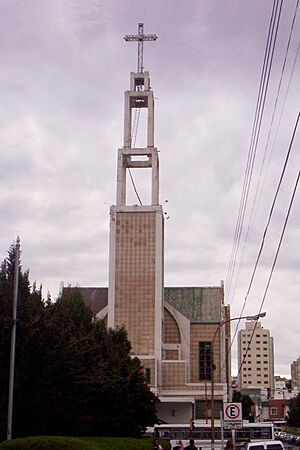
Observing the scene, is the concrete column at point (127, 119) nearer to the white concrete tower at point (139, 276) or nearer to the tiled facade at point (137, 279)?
the white concrete tower at point (139, 276)

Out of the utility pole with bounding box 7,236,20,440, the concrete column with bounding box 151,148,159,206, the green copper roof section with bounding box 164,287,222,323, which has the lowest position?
the utility pole with bounding box 7,236,20,440

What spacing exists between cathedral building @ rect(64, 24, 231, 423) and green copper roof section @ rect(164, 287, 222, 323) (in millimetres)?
3540

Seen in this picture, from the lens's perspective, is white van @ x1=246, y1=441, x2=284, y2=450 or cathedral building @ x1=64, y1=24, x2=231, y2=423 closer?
white van @ x1=246, y1=441, x2=284, y2=450

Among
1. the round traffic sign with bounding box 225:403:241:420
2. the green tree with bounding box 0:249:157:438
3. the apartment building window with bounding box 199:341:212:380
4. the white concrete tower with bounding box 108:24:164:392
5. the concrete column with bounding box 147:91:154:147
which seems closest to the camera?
the round traffic sign with bounding box 225:403:241:420

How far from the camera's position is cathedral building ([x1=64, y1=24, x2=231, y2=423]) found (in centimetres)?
8606

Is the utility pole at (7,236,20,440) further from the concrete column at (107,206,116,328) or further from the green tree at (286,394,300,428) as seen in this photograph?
the green tree at (286,394,300,428)

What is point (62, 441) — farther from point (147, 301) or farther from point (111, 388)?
point (147, 301)

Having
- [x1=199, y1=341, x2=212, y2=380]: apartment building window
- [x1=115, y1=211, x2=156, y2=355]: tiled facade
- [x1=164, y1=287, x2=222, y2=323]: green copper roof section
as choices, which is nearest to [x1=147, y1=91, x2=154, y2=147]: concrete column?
[x1=115, y1=211, x2=156, y2=355]: tiled facade

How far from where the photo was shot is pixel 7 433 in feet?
99.9

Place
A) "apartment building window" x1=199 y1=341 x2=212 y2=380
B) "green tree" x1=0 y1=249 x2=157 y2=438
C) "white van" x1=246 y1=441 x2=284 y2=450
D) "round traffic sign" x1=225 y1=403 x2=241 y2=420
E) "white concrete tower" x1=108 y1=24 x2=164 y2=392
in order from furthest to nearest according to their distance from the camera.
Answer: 1. "apartment building window" x1=199 y1=341 x2=212 y2=380
2. "white concrete tower" x1=108 y1=24 x2=164 y2=392
3. "green tree" x1=0 y1=249 x2=157 y2=438
4. "white van" x1=246 y1=441 x2=284 y2=450
5. "round traffic sign" x1=225 y1=403 x2=241 y2=420

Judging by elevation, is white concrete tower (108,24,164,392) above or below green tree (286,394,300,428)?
above

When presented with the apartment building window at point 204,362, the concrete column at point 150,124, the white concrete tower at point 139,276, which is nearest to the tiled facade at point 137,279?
the white concrete tower at point 139,276

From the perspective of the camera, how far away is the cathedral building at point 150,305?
86.1 m

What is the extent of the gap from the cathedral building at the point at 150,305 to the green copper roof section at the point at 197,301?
11.6ft
